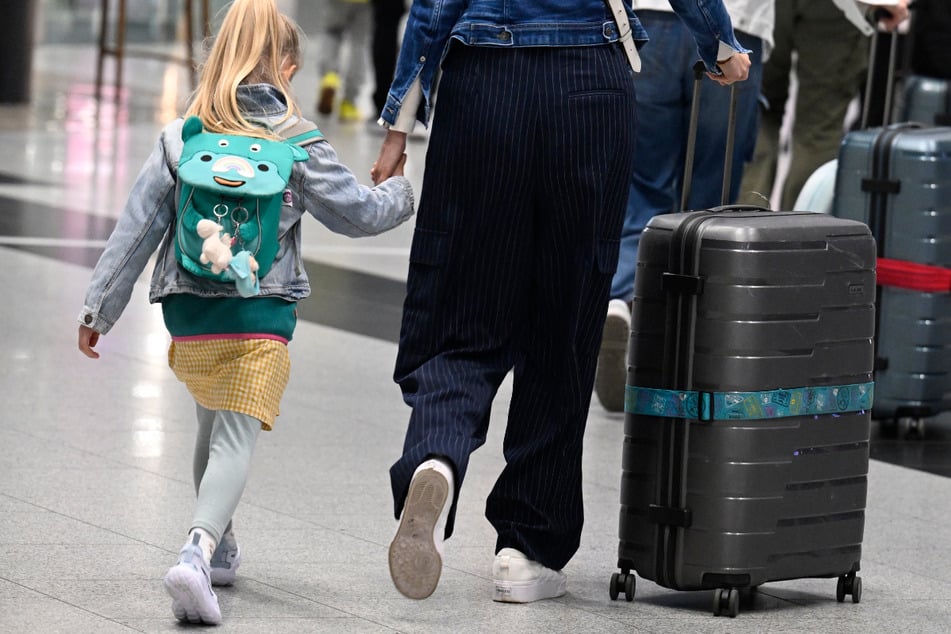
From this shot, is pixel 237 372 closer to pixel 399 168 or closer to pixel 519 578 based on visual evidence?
pixel 399 168

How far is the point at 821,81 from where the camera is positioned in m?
7.05

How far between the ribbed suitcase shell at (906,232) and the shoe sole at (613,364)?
0.71 metres

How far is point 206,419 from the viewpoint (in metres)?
3.46

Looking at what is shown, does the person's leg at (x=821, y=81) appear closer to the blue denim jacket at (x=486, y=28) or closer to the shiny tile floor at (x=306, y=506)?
the shiny tile floor at (x=306, y=506)

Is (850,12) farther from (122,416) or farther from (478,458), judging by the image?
(122,416)

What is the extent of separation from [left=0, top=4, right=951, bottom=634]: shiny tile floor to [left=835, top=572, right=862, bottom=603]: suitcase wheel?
28 mm

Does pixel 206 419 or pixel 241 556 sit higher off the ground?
pixel 206 419

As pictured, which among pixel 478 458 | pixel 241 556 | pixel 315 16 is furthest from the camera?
pixel 315 16

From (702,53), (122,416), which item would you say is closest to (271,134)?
(702,53)

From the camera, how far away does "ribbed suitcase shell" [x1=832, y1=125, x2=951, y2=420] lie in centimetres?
504

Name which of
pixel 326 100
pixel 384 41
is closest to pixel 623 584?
pixel 384 41

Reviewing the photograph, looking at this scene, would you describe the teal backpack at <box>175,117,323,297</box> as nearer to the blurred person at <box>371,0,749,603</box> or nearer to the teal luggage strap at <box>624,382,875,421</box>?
the blurred person at <box>371,0,749,603</box>

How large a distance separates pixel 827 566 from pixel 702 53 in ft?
3.41

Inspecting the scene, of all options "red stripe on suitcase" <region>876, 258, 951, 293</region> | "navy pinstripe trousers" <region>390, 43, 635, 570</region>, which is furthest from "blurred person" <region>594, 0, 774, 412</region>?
"navy pinstripe trousers" <region>390, 43, 635, 570</region>
